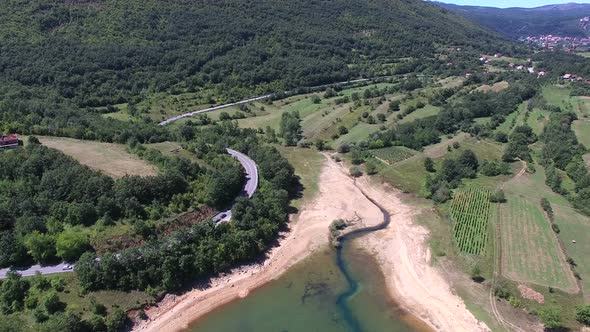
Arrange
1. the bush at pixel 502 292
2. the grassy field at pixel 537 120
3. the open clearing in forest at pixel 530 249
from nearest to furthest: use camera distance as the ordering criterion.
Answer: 1. the bush at pixel 502 292
2. the open clearing in forest at pixel 530 249
3. the grassy field at pixel 537 120

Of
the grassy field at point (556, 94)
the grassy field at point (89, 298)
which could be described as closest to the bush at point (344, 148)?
the grassy field at point (89, 298)

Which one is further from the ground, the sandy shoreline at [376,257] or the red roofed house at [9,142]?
the red roofed house at [9,142]

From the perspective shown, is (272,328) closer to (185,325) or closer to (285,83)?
(185,325)

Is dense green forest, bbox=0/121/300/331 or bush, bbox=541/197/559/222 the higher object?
dense green forest, bbox=0/121/300/331

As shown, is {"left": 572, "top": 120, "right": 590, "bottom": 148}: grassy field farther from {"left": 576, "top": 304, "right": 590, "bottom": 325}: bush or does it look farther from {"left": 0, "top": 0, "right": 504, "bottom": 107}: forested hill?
{"left": 0, "top": 0, "right": 504, "bottom": 107}: forested hill

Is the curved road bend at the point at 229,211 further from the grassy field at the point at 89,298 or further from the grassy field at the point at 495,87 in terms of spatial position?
the grassy field at the point at 495,87

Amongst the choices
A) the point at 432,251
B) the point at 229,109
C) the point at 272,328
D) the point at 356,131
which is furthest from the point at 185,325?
the point at 229,109

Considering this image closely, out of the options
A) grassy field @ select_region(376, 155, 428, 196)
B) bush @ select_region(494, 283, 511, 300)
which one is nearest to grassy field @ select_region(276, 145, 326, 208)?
Result: grassy field @ select_region(376, 155, 428, 196)
